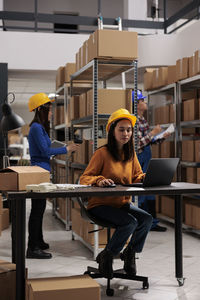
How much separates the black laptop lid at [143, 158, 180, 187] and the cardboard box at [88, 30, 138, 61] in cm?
162

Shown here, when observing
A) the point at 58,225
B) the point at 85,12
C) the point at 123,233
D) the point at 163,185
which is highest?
the point at 85,12

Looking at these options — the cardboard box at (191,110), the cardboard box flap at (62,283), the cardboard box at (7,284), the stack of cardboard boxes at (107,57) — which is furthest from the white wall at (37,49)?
the cardboard box flap at (62,283)

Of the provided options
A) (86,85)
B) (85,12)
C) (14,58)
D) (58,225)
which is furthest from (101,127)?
(85,12)

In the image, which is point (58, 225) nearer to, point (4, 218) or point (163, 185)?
point (4, 218)

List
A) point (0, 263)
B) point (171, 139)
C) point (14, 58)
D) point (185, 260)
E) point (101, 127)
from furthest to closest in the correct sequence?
point (14, 58), point (171, 139), point (101, 127), point (185, 260), point (0, 263)

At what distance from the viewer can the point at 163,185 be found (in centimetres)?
335

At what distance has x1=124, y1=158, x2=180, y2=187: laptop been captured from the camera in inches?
123

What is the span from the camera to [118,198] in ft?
11.6

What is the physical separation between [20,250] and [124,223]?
2.76 feet

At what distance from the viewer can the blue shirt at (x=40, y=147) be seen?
470 centimetres

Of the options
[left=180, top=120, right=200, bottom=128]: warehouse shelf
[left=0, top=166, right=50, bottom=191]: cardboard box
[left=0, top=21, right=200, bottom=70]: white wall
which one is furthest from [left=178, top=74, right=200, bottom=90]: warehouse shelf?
[left=0, top=166, right=50, bottom=191]: cardboard box

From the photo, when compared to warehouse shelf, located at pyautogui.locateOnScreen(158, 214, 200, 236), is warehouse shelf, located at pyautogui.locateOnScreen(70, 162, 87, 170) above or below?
above

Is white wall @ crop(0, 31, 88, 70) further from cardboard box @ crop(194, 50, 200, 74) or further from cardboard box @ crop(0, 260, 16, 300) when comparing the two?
cardboard box @ crop(0, 260, 16, 300)

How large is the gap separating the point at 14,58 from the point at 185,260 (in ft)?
17.4
